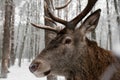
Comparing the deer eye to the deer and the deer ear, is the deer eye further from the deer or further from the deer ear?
the deer ear

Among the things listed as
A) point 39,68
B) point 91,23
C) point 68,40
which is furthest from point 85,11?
point 39,68

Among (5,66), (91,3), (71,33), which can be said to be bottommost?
(5,66)

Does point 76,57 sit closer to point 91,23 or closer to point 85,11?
point 91,23

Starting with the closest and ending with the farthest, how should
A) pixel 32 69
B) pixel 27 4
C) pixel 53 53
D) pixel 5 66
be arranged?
pixel 32 69
pixel 53 53
pixel 5 66
pixel 27 4

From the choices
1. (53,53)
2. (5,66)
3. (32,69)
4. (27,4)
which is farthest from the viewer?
(27,4)

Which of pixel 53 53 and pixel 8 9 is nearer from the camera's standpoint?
pixel 53 53

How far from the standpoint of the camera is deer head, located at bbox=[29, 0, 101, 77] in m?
4.70

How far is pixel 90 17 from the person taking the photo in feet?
15.7

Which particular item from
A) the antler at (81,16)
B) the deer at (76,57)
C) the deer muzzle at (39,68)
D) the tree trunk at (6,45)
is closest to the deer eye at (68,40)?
the deer at (76,57)

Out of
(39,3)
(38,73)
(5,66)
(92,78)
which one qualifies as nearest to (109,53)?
(92,78)

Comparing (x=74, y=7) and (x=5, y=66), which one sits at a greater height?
(x=74, y=7)

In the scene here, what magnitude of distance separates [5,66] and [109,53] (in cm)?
1262

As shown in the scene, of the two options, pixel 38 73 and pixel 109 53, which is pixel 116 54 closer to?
pixel 109 53

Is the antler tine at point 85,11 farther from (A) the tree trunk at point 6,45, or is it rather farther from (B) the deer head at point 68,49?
(A) the tree trunk at point 6,45
